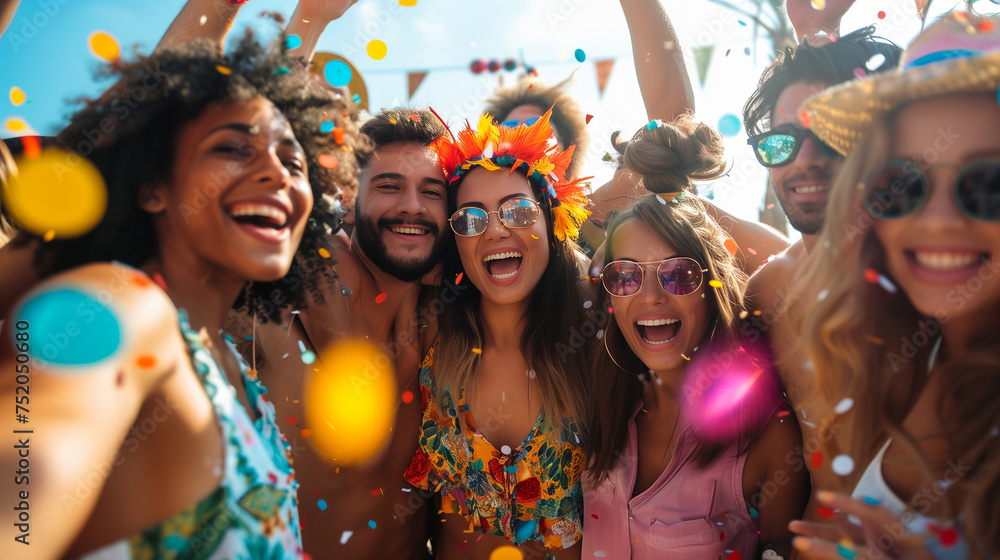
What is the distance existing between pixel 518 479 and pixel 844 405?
5.44ft

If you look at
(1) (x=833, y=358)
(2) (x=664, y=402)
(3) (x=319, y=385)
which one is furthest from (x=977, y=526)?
(3) (x=319, y=385)

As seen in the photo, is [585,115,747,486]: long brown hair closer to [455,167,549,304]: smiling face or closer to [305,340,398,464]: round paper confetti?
[455,167,549,304]: smiling face

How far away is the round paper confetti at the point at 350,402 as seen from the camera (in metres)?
3.17

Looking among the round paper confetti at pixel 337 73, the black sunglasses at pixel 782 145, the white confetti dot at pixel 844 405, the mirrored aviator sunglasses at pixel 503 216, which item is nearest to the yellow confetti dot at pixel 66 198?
the mirrored aviator sunglasses at pixel 503 216

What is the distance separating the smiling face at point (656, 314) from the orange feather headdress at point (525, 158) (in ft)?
2.10

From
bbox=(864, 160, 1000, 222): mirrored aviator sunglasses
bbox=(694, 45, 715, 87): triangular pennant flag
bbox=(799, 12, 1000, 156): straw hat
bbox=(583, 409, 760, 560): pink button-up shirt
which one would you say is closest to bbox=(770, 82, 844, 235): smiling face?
bbox=(799, 12, 1000, 156): straw hat

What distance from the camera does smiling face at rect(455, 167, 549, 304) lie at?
3.07 metres

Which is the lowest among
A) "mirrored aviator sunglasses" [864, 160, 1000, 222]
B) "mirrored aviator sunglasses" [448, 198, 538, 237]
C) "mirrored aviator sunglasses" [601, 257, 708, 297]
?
"mirrored aviator sunglasses" [601, 257, 708, 297]

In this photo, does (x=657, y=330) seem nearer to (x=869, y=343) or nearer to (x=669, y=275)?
(x=669, y=275)

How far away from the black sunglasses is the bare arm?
278cm

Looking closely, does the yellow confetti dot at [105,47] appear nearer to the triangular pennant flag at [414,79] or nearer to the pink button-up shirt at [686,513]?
the pink button-up shirt at [686,513]

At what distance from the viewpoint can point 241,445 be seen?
1.44 m

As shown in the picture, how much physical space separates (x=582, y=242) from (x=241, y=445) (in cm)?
367

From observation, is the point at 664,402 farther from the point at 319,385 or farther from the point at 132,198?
the point at 132,198
